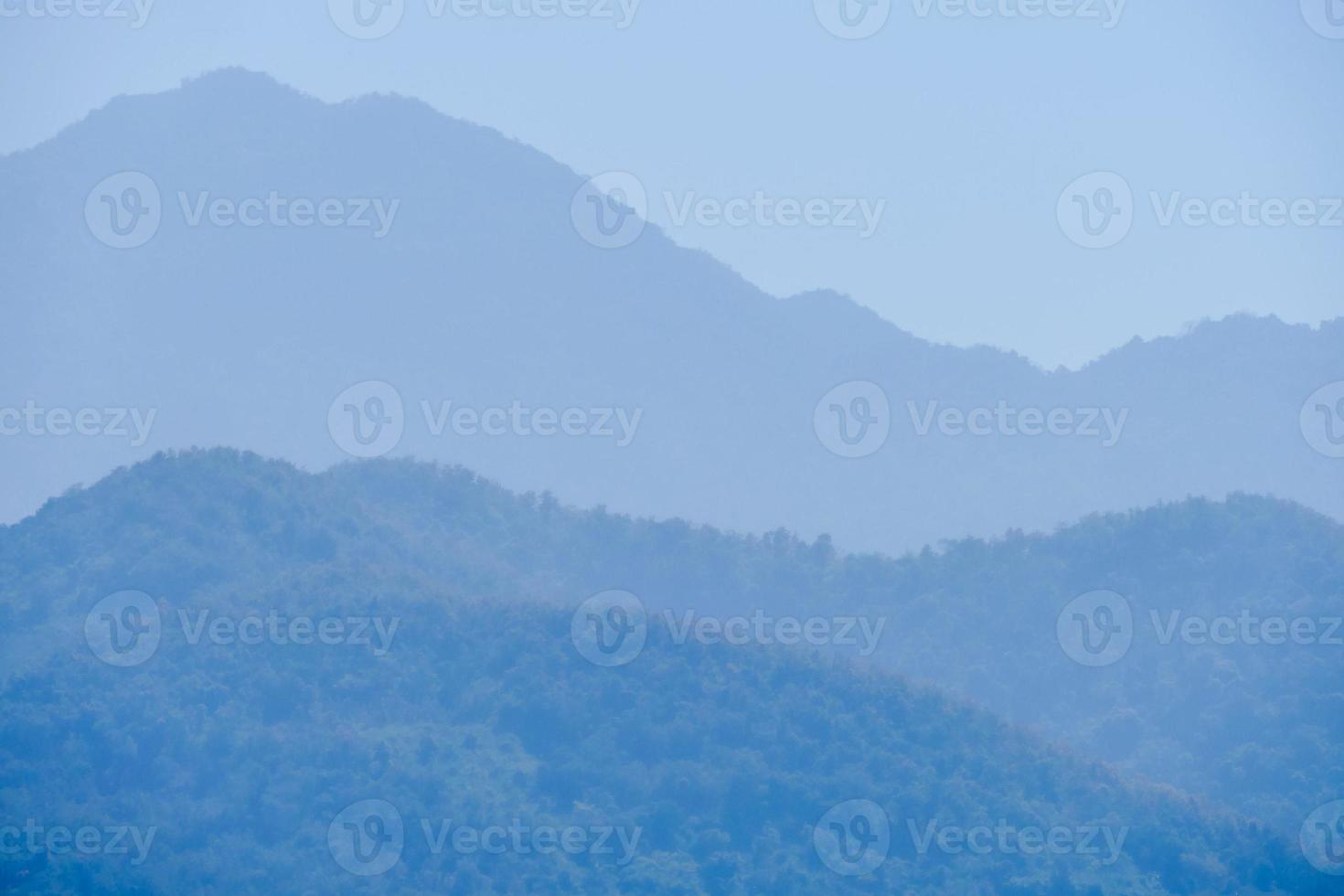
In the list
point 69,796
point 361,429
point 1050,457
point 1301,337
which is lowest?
point 69,796

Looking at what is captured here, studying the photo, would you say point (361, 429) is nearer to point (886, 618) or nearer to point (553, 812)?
point (886, 618)

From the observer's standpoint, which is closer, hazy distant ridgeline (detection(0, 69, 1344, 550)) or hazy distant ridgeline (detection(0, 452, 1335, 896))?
hazy distant ridgeline (detection(0, 452, 1335, 896))

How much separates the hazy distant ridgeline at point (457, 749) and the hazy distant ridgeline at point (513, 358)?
14.1m

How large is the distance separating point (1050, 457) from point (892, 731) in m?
25.6

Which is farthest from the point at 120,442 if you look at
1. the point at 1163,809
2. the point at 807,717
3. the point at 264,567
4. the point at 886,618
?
the point at 1163,809

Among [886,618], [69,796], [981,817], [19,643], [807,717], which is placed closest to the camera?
[69,796]

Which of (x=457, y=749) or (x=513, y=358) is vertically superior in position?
(x=513, y=358)

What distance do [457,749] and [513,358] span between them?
31623 mm

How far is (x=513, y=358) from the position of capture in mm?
51812

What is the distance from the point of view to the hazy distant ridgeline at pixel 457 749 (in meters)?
19.5

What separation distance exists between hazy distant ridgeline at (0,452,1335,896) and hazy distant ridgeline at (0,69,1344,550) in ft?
46.2

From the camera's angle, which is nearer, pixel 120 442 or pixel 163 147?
pixel 120 442

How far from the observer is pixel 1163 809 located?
21.2 metres

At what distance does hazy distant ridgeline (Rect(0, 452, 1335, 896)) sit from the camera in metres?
19.5
